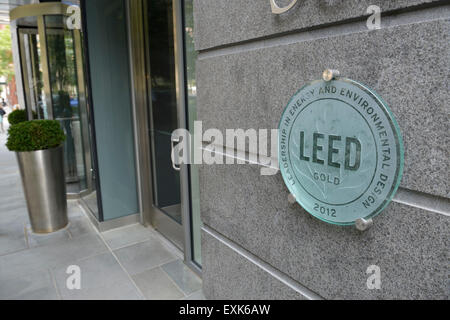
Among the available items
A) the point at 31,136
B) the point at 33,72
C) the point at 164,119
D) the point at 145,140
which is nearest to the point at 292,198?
the point at 164,119

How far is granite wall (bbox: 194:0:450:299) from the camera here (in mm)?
1130

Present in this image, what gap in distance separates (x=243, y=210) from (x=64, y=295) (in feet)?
6.69

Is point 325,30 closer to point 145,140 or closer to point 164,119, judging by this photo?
point 164,119

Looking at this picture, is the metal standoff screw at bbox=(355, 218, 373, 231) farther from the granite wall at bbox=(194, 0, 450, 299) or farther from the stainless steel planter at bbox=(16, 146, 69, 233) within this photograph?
the stainless steel planter at bbox=(16, 146, 69, 233)

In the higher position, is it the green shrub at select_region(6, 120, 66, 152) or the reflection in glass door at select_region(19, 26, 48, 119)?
the reflection in glass door at select_region(19, 26, 48, 119)

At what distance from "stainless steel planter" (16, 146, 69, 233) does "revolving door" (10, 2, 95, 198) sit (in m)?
0.69

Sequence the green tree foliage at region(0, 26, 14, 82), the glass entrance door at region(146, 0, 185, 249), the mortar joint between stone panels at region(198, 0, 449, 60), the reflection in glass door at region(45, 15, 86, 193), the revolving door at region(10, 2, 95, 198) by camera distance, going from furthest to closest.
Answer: the green tree foliage at region(0, 26, 14, 82) < the reflection in glass door at region(45, 15, 86, 193) < the revolving door at region(10, 2, 95, 198) < the glass entrance door at region(146, 0, 185, 249) < the mortar joint between stone panels at region(198, 0, 449, 60)

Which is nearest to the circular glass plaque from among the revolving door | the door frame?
the door frame

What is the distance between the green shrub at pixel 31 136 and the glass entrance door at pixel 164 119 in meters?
1.32

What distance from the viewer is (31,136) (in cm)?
407

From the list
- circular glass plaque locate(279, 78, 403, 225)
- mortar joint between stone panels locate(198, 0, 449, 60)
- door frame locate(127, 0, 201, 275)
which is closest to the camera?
mortar joint between stone panels locate(198, 0, 449, 60)

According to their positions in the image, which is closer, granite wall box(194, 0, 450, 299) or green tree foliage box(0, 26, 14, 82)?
granite wall box(194, 0, 450, 299)

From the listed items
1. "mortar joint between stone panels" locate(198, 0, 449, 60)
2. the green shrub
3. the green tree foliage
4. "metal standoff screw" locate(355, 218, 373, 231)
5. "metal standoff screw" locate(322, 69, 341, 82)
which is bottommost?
"metal standoff screw" locate(355, 218, 373, 231)

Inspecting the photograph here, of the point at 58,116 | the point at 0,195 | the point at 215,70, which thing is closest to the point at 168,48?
the point at 215,70
